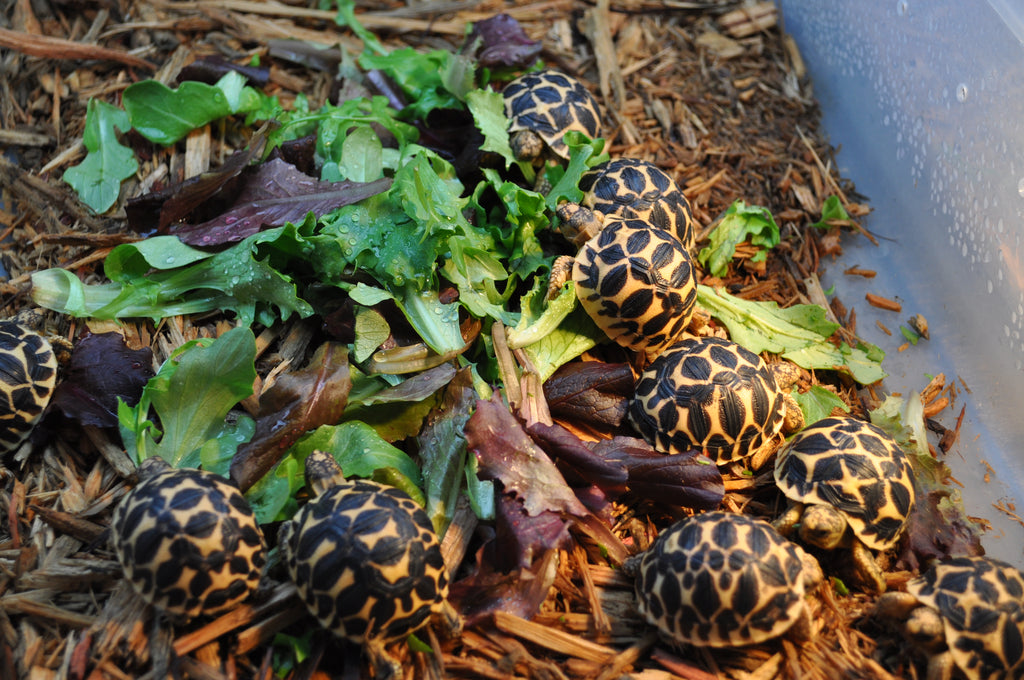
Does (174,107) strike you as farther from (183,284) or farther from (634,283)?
(634,283)

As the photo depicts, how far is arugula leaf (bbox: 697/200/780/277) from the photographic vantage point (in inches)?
120

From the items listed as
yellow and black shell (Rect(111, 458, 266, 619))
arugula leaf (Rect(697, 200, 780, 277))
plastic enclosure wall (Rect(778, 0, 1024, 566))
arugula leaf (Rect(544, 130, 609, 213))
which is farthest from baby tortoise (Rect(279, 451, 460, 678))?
plastic enclosure wall (Rect(778, 0, 1024, 566))

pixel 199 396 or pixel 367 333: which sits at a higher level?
pixel 367 333

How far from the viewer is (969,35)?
108 inches

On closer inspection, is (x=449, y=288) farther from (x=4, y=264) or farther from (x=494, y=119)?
(x=4, y=264)

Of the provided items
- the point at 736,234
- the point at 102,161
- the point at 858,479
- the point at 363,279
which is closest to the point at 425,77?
the point at 363,279

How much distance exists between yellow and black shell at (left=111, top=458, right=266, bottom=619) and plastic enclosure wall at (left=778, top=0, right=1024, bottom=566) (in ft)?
7.46

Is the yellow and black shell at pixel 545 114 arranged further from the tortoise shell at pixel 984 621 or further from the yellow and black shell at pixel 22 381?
the tortoise shell at pixel 984 621

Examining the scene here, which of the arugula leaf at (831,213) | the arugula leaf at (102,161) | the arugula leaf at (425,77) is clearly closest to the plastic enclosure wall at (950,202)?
the arugula leaf at (831,213)

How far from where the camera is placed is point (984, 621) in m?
1.97

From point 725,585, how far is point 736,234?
159 centimetres

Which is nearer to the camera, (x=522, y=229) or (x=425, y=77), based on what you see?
(x=522, y=229)

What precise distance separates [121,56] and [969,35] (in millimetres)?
3371

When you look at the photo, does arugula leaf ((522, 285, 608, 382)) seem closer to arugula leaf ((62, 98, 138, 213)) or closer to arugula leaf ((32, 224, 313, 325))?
arugula leaf ((32, 224, 313, 325))
